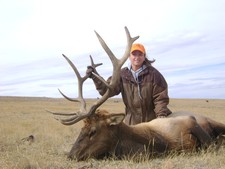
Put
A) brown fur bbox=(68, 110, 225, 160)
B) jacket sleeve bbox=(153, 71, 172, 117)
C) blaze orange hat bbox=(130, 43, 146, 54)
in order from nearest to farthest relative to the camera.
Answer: brown fur bbox=(68, 110, 225, 160) → jacket sleeve bbox=(153, 71, 172, 117) → blaze orange hat bbox=(130, 43, 146, 54)

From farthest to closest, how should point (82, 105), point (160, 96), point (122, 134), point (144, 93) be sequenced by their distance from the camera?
point (144, 93) → point (160, 96) → point (82, 105) → point (122, 134)

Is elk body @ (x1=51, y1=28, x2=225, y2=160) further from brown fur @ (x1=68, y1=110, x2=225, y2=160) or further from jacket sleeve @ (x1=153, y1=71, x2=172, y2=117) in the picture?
jacket sleeve @ (x1=153, y1=71, x2=172, y2=117)

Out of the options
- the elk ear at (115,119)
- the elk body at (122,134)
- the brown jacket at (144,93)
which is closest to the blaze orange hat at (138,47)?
the brown jacket at (144,93)

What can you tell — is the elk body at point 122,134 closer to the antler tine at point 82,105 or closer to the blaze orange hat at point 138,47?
the antler tine at point 82,105

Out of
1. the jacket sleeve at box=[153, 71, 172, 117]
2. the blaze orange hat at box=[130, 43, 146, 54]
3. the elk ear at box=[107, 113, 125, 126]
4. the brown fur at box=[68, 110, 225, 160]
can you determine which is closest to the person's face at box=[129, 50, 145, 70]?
the blaze orange hat at box=[130, 43, 146, 54]

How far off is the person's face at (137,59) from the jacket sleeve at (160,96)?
1.19 ft

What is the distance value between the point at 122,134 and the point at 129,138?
0.13 metres

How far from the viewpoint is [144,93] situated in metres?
8.30

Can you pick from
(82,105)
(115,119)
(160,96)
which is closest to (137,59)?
(160,96)

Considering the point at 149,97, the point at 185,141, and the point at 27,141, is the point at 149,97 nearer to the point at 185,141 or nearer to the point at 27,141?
the point at 185,141

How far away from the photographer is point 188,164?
607 cm

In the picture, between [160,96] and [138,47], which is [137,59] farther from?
[160,96]

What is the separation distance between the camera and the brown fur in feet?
22.4

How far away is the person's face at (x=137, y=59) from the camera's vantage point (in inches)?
328
